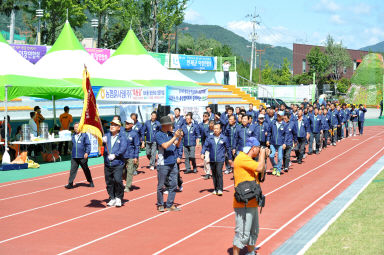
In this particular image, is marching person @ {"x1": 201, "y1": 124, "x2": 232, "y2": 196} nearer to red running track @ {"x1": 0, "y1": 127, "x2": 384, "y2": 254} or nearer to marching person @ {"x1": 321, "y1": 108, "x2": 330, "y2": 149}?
red running track @ {"x1": 0, "y1": 127, "x2": 384, "y2": 254}

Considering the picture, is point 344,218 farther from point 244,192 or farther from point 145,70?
point 145,70

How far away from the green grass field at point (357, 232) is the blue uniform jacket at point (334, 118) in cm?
1505

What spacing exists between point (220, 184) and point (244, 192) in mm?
6310

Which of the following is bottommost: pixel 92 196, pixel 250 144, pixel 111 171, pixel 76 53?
pixel 92 196

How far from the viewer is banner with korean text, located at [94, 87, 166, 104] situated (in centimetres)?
2423

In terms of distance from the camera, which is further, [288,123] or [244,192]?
[288,123]

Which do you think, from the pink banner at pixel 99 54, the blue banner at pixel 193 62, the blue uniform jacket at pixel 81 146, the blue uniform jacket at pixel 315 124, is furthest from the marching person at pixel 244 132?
the blue banner at pixel 193 62

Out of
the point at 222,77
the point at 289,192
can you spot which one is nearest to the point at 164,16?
the point at 222,77

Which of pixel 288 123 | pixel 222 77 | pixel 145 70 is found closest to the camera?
pixel 288 123

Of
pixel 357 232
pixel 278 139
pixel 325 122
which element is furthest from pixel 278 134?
pixel 325 122

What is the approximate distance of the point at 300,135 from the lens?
74.0ft

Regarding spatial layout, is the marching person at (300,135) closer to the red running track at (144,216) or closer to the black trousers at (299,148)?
the black trousers at (299,148)

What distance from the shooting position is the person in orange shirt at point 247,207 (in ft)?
28.4

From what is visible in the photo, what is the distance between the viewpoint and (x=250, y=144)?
346 inches
